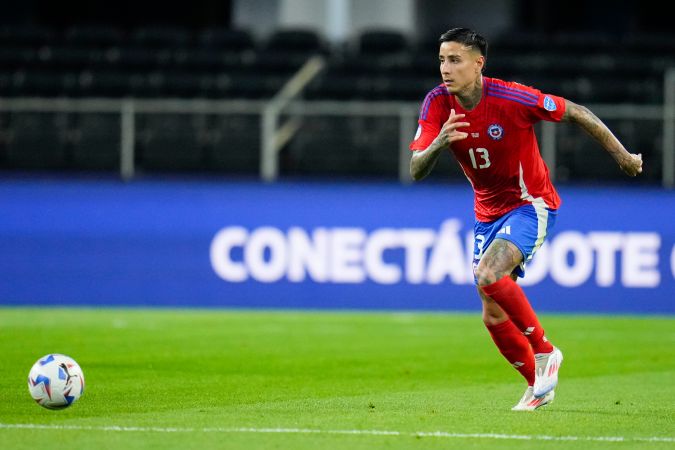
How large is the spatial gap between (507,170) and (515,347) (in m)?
1.18

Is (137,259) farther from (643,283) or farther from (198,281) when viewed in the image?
(643,283)

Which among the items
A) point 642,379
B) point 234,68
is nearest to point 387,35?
point 234,68

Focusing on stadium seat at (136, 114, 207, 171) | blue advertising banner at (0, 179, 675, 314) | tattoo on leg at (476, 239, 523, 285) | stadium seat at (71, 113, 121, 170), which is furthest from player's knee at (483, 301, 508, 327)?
stadium seat at (71, 113, 121, 170)

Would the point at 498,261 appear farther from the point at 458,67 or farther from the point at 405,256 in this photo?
the point at 405,256

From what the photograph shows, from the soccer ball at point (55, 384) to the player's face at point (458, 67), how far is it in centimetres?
303

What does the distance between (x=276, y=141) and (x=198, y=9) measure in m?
11.9

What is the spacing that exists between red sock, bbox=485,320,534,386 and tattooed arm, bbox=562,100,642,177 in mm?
1297

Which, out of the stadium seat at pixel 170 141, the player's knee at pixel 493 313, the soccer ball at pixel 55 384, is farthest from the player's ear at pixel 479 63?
the stadium seat at pixel 170 141

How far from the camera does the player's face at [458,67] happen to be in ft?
27.7

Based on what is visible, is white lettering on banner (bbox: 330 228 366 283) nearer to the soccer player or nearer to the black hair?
the soccer player

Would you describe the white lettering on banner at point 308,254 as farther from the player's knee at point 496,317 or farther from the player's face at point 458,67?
the player's face at point 458,67

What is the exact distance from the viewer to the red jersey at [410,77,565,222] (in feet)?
28.0

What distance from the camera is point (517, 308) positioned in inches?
331

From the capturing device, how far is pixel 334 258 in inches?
714
